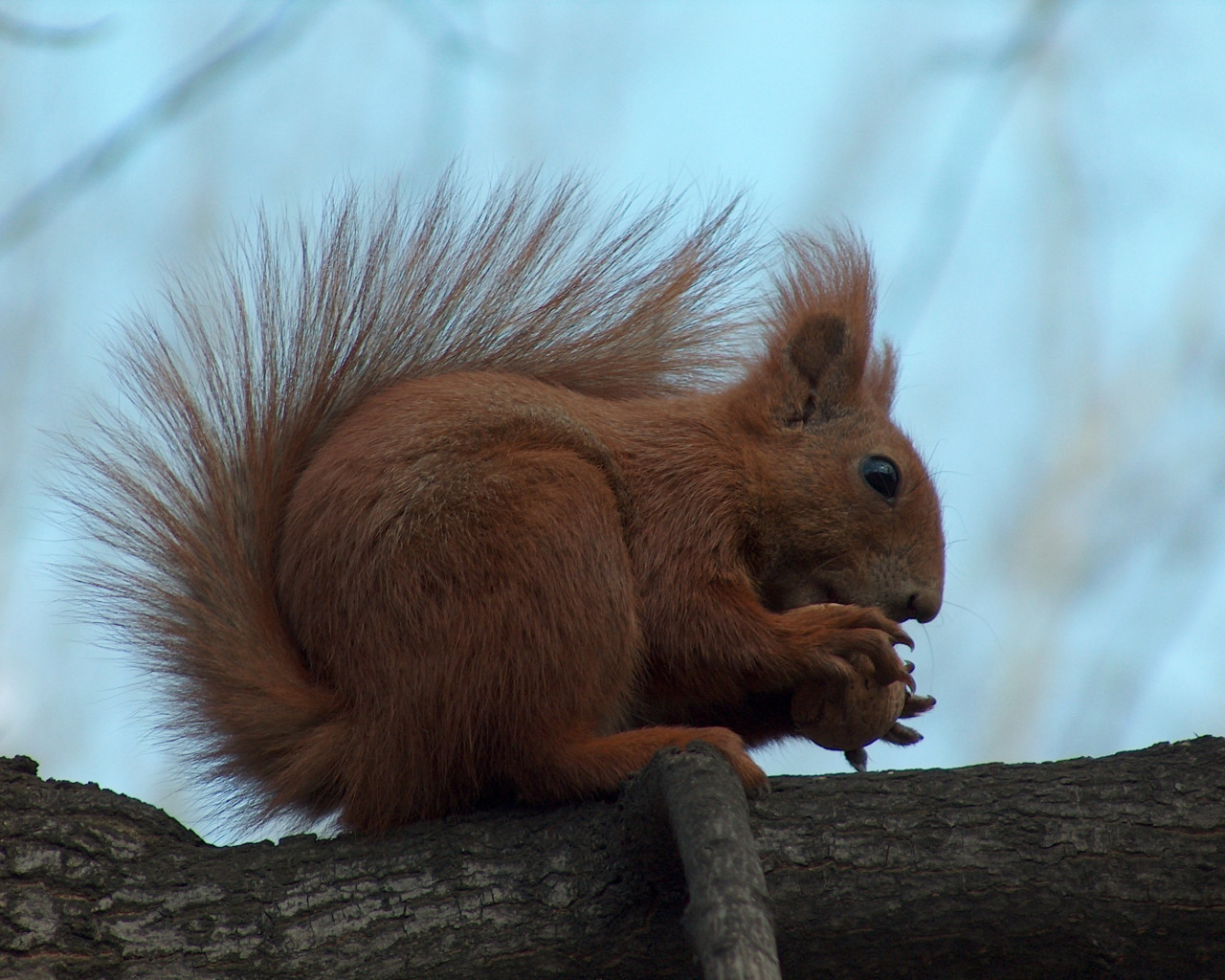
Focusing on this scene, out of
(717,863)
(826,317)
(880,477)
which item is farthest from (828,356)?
(717,863)

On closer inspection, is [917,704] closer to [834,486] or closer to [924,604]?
[924,604]

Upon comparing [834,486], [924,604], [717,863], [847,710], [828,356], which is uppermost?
[828,356]

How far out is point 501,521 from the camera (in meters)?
2.31

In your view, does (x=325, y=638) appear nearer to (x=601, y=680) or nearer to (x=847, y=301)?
(x=601, y=680)

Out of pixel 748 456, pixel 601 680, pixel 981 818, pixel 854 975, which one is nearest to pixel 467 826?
pixel 601 680

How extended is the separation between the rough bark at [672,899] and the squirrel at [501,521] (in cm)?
18

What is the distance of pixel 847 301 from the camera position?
3.12 meters

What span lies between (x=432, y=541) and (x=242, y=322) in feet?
2.63

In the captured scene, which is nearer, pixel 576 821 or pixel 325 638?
pixel 576 821

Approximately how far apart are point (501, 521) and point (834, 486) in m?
0.82

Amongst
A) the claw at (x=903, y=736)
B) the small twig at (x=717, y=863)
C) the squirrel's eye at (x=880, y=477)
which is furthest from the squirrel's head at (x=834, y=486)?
the small twig at (x=717, y=863)

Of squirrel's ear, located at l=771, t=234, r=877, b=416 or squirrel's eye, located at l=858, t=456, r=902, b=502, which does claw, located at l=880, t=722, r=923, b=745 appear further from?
squirrel's ear, located at l=771, t=234, r=877, b=416

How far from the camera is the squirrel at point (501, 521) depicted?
226cm

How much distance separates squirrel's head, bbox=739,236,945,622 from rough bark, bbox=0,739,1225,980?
27.6 inches
